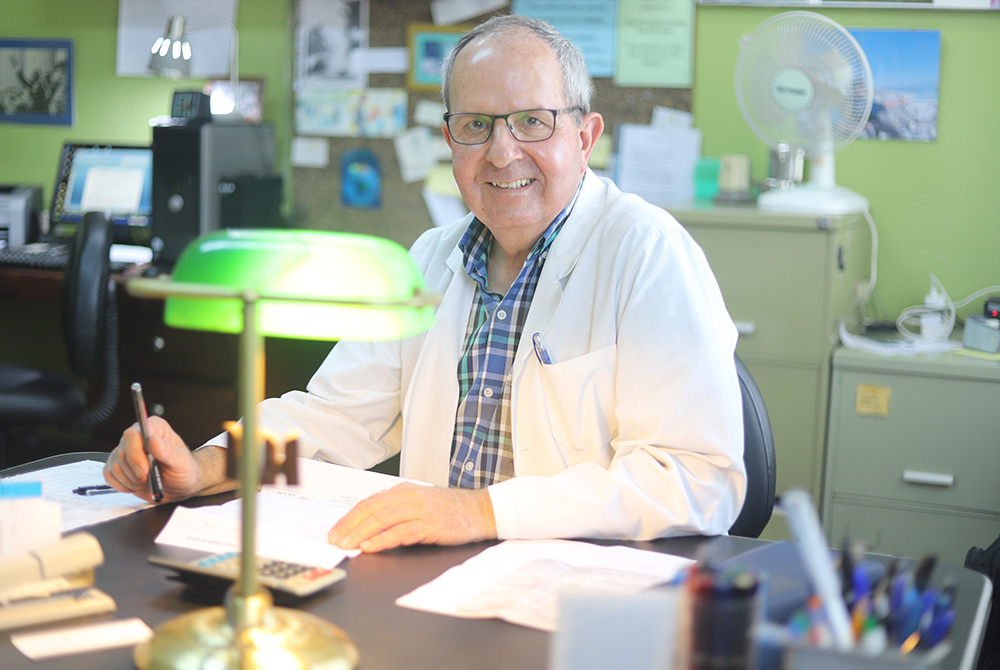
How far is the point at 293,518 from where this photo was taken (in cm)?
116

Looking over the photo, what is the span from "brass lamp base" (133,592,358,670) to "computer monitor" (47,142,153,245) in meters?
2.72

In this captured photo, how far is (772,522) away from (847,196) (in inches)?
32.2

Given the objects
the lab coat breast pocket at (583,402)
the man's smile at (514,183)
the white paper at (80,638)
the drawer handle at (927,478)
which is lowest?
the drawer handle at (927,478)

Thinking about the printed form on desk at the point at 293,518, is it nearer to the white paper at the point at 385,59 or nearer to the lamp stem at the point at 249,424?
the lamp stem at the point at 249,424

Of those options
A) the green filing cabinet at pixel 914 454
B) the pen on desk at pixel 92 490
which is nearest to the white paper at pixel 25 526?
the pen on desk at pixel 92 490

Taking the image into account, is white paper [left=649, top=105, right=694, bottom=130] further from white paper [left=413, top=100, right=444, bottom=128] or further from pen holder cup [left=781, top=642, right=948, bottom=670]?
pen holder cup [left=781, top=642, right=948, bottom=670]

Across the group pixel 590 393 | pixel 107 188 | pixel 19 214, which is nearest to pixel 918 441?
pixel 590 393

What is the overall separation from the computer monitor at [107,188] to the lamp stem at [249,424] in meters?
2.75

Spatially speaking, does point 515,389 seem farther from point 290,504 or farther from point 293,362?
point 293,362

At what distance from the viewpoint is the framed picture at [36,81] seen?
11.4 feet

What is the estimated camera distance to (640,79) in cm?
281

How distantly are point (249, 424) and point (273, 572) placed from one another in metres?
0.28

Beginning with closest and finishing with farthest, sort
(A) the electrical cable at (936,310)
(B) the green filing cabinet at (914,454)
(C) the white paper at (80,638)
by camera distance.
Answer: (C) the white paper at (80,638)
(B) the green filing cabinet at (914,454)
(A) the electrical cable at (936,310)

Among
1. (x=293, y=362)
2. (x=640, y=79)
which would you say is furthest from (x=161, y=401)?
(x=640, y=79)
